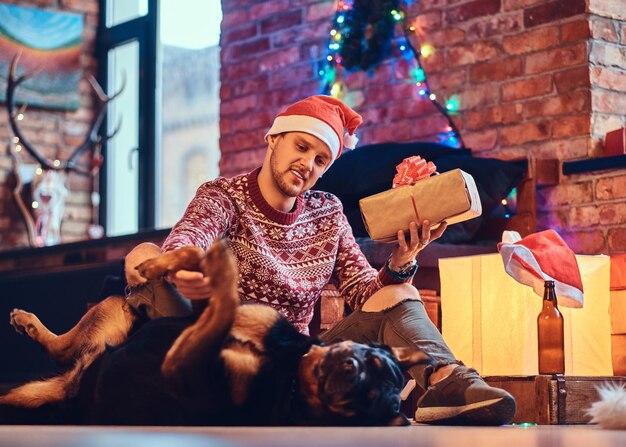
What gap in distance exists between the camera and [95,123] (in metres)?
6.73

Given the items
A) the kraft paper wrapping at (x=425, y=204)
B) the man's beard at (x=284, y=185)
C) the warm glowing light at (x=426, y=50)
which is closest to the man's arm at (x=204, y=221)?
the man's beard at (x=284, y=185)

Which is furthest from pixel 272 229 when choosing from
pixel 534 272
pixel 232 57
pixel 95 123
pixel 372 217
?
pixel 95 123

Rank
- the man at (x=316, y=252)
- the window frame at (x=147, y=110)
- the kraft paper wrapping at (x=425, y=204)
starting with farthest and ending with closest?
the window frame at (x=147, y=110) < the kraft paper wrapping at (x=425, y=204) < the man at (x=316, y=252)

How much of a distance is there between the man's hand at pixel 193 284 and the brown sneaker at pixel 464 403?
2.44ft

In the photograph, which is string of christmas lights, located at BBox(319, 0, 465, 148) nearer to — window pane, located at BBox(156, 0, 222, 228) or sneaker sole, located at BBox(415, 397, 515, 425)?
window pane, located at BBox(156, 0, 222, 228)

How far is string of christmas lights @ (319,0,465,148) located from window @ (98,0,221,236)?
5.08 ft

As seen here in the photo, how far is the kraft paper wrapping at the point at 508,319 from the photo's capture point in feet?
10.4

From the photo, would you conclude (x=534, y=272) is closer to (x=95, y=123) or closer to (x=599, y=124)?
(x=599, y=124)

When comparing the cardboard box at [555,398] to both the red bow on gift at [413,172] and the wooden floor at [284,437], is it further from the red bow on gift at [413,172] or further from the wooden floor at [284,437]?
the wooden floor at [284,437]

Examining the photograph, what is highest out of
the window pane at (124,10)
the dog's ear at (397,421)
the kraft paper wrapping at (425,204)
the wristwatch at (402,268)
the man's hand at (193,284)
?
the window pane at (124,10)

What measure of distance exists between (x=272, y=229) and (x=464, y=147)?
1.57m

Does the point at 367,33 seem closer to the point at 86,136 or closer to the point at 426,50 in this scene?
the point at 426,50

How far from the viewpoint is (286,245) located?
2.85 metres

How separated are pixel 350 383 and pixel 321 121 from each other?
1071mm
